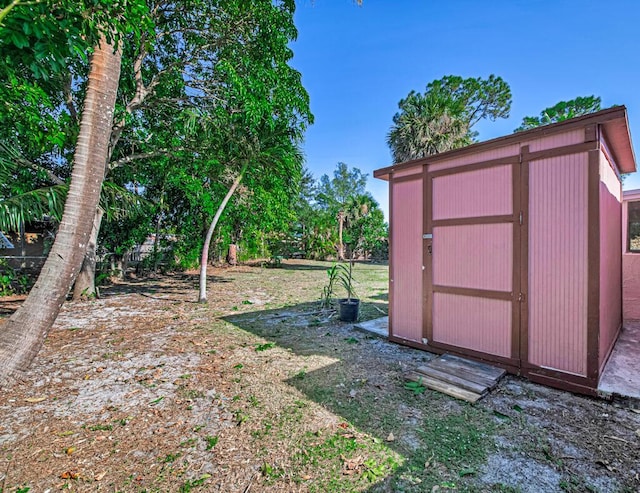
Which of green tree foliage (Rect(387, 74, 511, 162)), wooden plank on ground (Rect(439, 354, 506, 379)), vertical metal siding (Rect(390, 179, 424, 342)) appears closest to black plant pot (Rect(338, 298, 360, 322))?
vertical metal siding (Rect(390, 179, 424, 342))

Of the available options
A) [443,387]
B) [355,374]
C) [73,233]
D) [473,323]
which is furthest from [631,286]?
[73,233]

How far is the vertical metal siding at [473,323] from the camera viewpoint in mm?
3342

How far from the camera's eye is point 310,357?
3834 millimetres

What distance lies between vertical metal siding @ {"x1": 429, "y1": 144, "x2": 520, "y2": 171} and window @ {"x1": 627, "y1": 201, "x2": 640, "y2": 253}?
420cm

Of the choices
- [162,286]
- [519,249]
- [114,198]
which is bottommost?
[162,286]

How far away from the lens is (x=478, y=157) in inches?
141

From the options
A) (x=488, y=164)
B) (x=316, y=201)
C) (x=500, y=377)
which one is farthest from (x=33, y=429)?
(x=316, y=201)

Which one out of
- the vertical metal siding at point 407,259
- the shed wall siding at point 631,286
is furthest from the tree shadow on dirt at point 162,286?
the shed wall siding at point 631,286

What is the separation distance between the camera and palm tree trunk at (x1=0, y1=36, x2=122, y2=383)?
2965 mm

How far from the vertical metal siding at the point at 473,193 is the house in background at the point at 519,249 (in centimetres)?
1

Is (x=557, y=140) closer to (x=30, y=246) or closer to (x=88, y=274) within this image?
(x=88, y=274)

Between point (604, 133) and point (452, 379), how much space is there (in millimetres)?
2949

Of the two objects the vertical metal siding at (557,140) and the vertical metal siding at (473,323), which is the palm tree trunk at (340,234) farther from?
the vertical metal siding at (557,140)

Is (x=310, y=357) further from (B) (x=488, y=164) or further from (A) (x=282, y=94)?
(A) (x=282, y=94)
